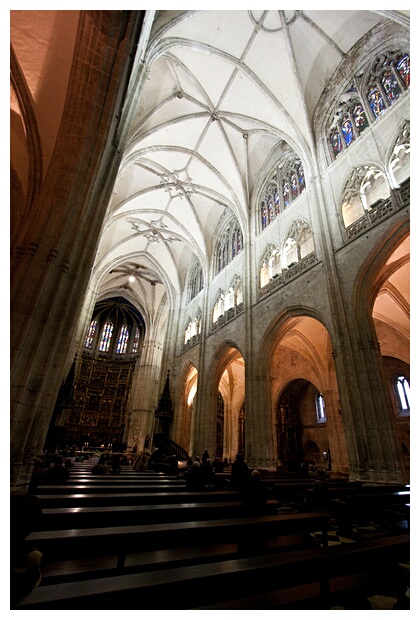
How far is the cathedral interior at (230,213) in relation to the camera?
4.98 metres

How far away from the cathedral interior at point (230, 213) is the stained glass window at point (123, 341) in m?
12.1

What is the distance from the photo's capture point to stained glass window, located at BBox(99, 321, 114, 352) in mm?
35125

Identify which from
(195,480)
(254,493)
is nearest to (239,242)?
(195,480)

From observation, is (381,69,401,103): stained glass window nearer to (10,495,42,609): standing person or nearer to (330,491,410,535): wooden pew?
(330,491,410,535): wooden pew

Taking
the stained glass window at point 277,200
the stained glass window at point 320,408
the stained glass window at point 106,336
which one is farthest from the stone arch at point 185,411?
the stained glass window at point 106,336

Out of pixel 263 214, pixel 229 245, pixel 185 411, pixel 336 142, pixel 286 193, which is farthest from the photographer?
pixel 185 411

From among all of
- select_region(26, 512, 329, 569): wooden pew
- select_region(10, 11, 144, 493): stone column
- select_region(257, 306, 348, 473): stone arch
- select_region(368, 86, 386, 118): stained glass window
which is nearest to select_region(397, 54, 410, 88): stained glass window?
select_region(368, 86, 386, 118): stained glass window

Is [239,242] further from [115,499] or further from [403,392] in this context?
[115,499]

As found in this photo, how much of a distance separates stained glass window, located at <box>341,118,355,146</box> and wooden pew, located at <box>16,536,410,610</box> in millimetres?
12408

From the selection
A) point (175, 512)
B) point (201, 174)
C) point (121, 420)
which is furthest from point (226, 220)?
point (121, 420)

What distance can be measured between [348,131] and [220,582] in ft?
45.1

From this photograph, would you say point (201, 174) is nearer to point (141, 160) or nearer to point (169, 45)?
point (141, 160)

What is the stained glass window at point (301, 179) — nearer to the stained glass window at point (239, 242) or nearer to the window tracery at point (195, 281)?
the stained glass window at point (239, 242)

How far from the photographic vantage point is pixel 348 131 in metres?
10.9
